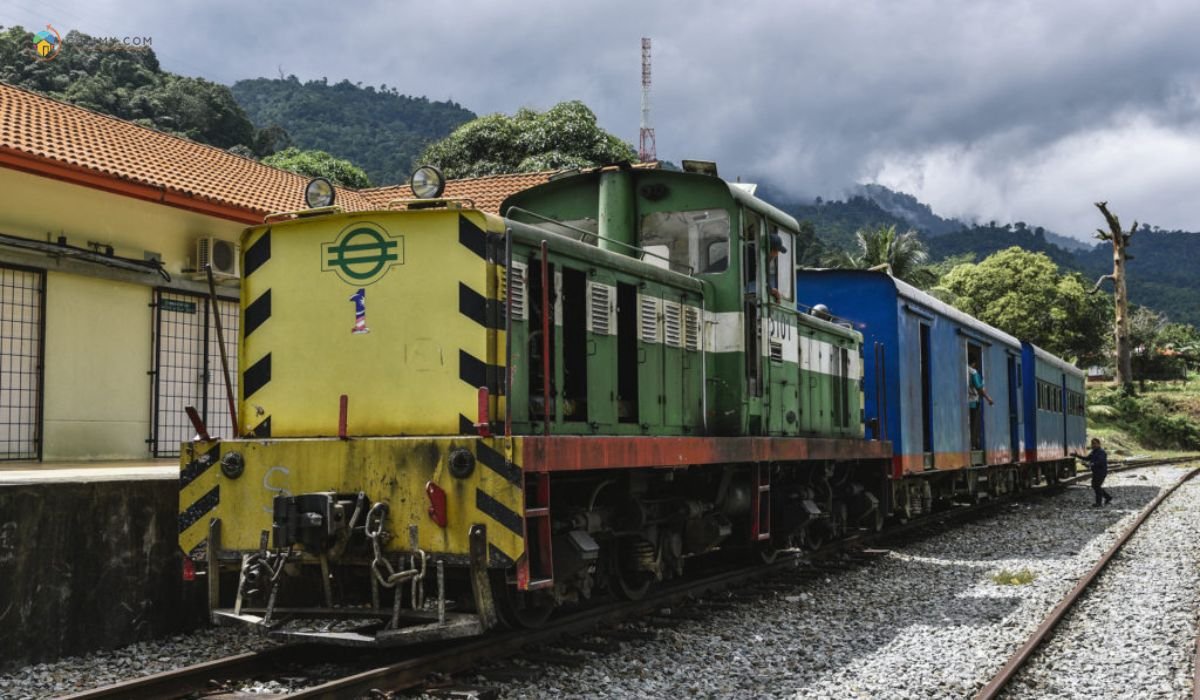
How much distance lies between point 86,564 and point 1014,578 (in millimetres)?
7624

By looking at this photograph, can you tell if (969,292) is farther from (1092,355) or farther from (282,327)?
(282,327)

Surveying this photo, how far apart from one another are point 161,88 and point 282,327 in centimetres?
5645

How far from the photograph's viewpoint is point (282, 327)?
625cm

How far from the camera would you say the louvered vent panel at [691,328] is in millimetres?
7707

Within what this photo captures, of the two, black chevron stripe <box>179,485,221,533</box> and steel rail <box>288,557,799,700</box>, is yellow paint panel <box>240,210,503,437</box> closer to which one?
black chevron stripe <box>179,485,221,533</box>

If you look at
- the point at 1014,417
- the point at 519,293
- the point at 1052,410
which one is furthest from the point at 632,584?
the point at 1052,410

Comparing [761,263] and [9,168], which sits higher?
[9,168]

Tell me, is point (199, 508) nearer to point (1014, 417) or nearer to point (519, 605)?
point (519, 605)

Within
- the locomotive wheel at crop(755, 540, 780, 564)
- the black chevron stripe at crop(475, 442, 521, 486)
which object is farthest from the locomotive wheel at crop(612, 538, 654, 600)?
the locomotive wheel at crop(755, 540, 780, 564)

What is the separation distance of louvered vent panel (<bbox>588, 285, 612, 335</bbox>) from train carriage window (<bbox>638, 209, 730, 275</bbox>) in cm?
126

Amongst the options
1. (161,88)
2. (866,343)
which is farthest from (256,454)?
(161,88)

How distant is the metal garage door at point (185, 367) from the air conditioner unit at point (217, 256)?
34 cm

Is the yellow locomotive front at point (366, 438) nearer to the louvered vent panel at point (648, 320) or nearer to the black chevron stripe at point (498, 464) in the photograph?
the black chevron stripe at point (498, 464)

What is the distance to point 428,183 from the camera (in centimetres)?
605
